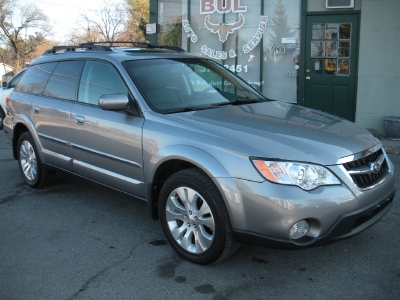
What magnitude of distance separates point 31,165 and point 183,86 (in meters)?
2.50

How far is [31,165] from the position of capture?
5723mm

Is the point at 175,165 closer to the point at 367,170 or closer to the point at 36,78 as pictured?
the point at 367,170

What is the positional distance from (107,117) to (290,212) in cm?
206

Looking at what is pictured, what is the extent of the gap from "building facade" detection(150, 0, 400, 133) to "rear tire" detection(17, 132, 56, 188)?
602 centimetres

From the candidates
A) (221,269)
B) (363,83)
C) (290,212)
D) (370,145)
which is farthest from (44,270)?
(363,83)

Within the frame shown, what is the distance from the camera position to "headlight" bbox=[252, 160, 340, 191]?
3108mm

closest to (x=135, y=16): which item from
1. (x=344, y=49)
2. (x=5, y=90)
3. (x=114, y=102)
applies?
(x=5, y=90)

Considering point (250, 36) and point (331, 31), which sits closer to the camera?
point (331, 31)

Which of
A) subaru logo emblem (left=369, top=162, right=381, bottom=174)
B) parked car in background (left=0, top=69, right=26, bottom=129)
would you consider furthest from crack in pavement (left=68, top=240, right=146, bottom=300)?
parked car in background (left=0, top=69, right=26, bottom=129)

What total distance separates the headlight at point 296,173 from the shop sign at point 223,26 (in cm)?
764

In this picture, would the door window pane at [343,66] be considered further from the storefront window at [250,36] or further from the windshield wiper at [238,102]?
the windshield wiper at [238,102]

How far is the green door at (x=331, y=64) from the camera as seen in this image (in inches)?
374

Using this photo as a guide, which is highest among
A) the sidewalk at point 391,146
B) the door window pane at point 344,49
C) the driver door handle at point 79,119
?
the door window pane at point 344,49

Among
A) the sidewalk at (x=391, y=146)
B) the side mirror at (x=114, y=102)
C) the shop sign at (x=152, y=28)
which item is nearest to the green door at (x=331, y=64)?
the sidewalk at (x=391, y=146)
